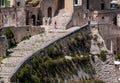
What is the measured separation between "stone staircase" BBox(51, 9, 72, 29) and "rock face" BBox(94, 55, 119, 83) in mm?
4821

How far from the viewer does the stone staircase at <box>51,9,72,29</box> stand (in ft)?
188

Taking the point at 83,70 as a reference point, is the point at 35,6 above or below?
above

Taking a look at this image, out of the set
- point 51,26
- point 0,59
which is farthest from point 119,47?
point 0,59

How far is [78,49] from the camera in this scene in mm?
53719

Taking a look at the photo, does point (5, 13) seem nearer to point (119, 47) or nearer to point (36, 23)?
point (36, 23)

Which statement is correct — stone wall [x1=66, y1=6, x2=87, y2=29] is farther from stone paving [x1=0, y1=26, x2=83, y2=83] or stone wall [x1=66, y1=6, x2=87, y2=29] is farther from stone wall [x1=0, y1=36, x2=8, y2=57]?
stone wall [x1=0, y1=36, x2=8, y2=57]

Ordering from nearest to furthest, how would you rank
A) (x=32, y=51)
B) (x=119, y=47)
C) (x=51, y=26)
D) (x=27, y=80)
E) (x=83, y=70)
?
1. (x=27, y=80)
2. (x=32, y=51)
3. (x=83, y=70)
4. (x=51, y=26)
5. (x=119, y=47)

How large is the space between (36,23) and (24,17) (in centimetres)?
133

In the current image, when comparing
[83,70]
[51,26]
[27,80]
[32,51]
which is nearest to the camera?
[27,80]

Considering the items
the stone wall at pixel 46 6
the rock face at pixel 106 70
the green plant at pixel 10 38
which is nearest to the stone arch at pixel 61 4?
the stone wall at pixel 46 6

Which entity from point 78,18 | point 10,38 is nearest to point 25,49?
point 10,38

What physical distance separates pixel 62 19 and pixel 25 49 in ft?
29.8

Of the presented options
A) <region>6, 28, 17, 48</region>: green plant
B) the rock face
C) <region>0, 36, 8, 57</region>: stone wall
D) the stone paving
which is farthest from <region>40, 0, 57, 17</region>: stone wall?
<region>0, 36, 8, 57</region>: stone wall

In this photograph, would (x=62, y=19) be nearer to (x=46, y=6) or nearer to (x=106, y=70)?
(x=46, y=6)
